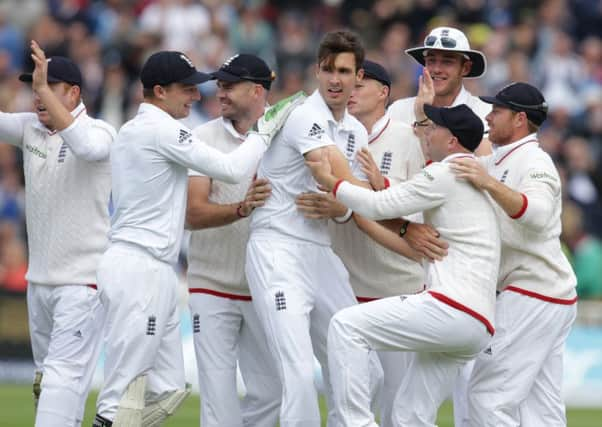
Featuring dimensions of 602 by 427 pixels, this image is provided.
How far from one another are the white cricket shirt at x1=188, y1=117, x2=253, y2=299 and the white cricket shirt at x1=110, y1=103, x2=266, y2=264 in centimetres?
90

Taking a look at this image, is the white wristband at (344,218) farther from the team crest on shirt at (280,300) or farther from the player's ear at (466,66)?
the player's ear at (466,66)

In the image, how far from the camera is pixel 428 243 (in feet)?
31.7

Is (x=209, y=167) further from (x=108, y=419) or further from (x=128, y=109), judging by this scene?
(x=128, y=109)

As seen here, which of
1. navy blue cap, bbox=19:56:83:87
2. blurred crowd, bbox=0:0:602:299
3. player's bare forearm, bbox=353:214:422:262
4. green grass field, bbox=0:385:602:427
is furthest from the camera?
blurred crowd, bbox=0:0:602:299

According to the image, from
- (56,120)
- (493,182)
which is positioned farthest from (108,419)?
(493,182)

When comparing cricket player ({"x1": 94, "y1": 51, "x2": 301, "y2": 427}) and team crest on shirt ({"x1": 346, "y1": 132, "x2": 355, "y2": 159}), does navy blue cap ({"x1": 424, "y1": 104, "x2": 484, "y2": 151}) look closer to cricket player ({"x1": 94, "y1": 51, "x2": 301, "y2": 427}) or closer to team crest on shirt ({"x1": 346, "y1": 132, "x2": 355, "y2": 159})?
team crest on shirt ({"x1": 346, "y1": 132, "x2": 355, "y2": 159})

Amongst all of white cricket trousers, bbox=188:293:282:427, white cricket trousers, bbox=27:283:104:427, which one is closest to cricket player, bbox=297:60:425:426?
white cricket trousers, bbox=188:293:282:427

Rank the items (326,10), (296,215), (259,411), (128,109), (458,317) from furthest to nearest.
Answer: (326,10) → (128,109) → (259,411) → (296,215) → (458,317)

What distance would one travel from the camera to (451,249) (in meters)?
9.57

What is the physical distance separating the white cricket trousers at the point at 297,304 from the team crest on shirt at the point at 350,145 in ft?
2.27

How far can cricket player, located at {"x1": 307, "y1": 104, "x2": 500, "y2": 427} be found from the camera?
9445mm

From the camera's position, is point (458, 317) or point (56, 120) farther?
point (56, 120)

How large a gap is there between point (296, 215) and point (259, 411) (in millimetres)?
1648

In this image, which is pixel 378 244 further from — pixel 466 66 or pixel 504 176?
pixel 466 66
